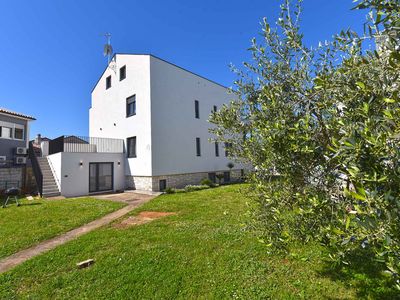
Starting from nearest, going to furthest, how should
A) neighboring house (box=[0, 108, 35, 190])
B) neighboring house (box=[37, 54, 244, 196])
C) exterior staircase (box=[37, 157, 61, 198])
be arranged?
exterior staircase (box=[37, 157, 61, 198])
neighboring house (box=[37, 54, 244, 196])
neighboring house (box=[0, 108, 35, 190])

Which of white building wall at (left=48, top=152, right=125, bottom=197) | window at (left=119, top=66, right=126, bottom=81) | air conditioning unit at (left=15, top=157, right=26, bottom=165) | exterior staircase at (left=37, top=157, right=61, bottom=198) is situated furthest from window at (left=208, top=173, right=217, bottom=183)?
air conditioning unit at (left=15, top=157, right=26, bottom=165)

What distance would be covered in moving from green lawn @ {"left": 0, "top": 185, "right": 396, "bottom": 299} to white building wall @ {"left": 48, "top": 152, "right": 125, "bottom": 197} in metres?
10.2

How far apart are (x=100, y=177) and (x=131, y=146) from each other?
3345 mm

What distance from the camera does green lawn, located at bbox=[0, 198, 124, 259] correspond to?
21.4 ft

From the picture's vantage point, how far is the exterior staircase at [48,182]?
1446 centimetres

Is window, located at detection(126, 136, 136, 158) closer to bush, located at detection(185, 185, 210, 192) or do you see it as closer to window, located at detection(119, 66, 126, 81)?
bush, located at detection(185, 185, 210, 192)

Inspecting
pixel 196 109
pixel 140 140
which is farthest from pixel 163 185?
pixel 196 109

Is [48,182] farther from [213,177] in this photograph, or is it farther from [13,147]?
[213,177]

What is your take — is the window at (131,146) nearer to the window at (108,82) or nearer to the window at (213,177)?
the window at (108,82)

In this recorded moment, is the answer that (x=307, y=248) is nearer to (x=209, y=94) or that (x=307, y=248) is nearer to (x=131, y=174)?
(x=131, y=174)

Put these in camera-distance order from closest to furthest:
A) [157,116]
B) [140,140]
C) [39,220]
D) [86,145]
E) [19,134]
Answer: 1. [39,220]
2. [157,116]
3. [140,140]
4. [86,145]
5. [19,134]

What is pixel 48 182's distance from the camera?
14953 mm

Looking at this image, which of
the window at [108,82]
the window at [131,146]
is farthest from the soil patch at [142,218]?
the window at [108,82]

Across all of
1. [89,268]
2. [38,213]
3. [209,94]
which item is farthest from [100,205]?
[209,94]
